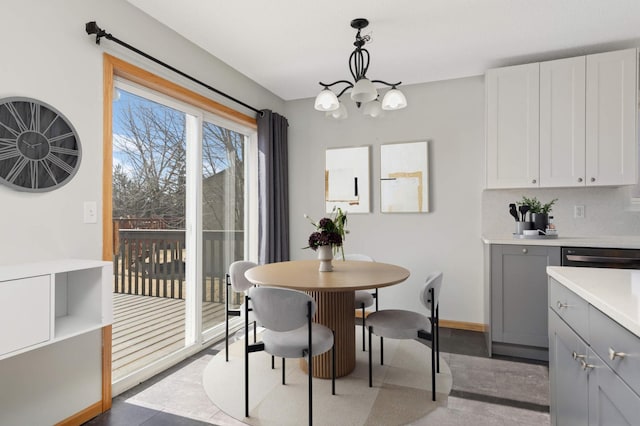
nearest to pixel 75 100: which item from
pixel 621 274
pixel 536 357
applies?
pixel 621 274

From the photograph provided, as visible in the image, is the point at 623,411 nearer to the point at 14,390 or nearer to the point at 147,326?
the point at 14,390

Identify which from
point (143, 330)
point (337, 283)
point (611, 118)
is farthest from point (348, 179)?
point (143, 330)

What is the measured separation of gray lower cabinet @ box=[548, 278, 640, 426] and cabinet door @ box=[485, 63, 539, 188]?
183 centimetres

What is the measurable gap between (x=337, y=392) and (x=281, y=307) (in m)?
0.89

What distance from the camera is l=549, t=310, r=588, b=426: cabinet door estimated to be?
1.25 m

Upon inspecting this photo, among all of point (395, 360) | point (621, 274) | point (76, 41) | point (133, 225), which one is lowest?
point (395, 360)

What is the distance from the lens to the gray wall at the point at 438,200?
3.65 m

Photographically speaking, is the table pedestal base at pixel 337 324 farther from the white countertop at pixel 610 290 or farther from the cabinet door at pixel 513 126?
the cabinet door at pixel 513 126

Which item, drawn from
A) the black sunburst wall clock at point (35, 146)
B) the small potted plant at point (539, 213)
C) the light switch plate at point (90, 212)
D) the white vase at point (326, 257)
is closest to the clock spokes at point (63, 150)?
the black sunburst wall clock at point (35, 146)

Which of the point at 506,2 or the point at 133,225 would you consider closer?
the point at 506,2

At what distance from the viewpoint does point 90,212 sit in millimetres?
2115

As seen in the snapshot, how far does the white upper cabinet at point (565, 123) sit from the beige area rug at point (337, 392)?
1849mm

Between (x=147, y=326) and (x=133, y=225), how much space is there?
0.85m

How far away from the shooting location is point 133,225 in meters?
2.60
